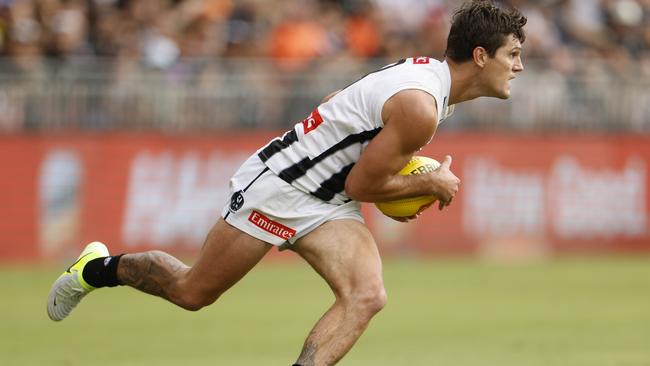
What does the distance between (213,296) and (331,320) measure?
Result: 1.11 meters

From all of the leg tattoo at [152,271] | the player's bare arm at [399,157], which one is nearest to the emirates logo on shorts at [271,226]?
the player's bare arm at [399,157]

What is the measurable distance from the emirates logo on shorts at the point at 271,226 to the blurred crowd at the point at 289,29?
34.9 feet

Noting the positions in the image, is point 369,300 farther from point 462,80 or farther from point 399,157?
point 462,80

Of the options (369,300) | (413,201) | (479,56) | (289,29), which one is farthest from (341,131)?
(289,29)

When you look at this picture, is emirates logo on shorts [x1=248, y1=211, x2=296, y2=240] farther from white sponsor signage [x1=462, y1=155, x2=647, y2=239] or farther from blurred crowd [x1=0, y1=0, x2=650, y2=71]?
white sponsor signage [x1=462, y1=155, x2=647, y2=239]

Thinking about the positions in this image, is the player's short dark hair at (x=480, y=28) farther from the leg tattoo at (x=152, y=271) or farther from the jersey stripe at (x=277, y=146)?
the leg tattoo at (x=152, y=271)

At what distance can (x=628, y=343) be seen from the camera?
12062mm

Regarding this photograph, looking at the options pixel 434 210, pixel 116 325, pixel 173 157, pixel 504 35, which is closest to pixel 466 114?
pixel 434 210

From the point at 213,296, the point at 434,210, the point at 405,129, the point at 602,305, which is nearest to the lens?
the point at 405,129

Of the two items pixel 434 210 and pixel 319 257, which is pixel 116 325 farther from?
pixel 434 210

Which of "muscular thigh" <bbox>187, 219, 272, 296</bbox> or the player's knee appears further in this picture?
"muscular thigh" <bbox>187, 219, 272, 296</bbox>

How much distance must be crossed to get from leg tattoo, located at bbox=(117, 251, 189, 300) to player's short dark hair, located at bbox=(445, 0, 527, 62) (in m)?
2.48

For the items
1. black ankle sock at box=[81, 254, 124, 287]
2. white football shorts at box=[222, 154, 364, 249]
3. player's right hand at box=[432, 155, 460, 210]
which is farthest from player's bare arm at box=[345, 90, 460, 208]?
black ankle sock at box=[81, 254, 124, 287]

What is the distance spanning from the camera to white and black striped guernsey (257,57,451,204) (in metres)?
8.34
